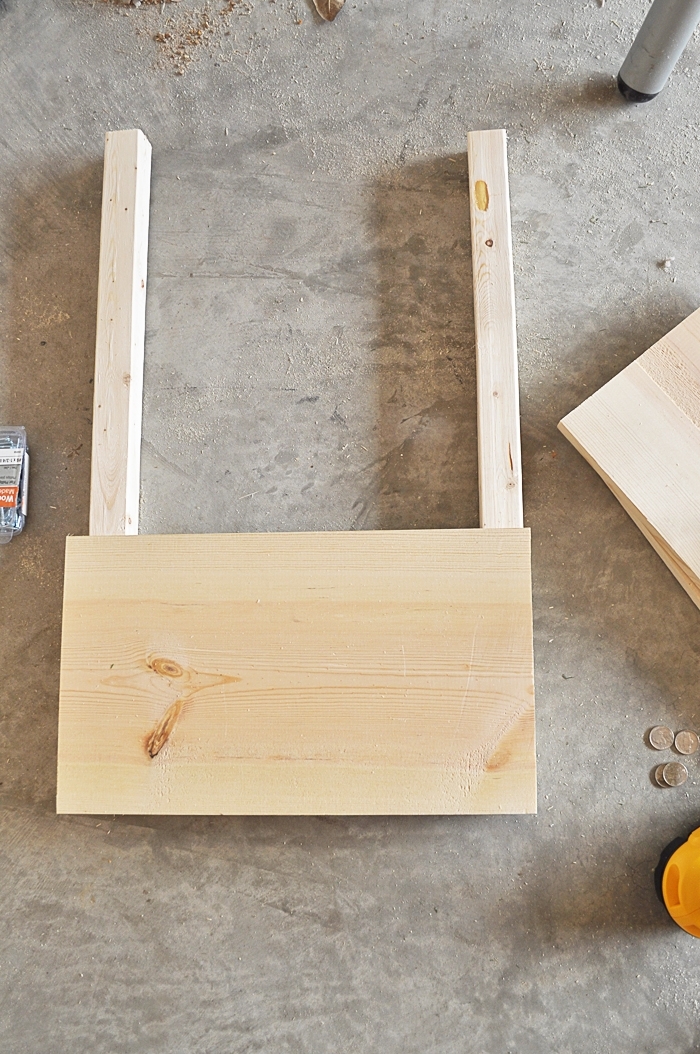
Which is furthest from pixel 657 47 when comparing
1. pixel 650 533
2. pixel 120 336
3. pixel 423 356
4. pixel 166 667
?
pixel 166 667

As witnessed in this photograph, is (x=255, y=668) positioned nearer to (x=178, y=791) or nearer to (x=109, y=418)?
(x=178, y=791)

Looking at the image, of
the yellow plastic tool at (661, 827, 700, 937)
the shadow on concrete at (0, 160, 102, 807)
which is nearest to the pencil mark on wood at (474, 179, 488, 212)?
the shadow on concrete at (0, 160, 102, 807)

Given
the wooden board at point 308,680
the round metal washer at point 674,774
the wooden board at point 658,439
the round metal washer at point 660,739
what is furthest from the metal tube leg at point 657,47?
the round metal washer at point 674,774

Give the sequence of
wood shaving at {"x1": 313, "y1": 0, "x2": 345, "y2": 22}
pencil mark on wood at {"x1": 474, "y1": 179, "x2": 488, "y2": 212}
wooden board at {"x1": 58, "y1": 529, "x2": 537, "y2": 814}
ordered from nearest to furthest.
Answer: wooden board at {"x1": 58, "y1": 529, "x2": 537, "y2": 814} → pencil mark on wood at {"x1": 474, "y1": 179, "x2": 488, "y2": 212} → wood shaving at {"x1": 313, "y1": 0, "x2": 345, "y2": 22}

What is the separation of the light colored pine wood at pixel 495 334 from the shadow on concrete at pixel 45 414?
1195 mm

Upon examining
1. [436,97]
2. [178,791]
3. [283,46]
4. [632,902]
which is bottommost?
[632,902]

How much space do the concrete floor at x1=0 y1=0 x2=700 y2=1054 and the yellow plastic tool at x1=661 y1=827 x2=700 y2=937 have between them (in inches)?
3.2

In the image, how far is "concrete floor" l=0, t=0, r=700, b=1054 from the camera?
202 centimetres

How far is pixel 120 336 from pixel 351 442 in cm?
75

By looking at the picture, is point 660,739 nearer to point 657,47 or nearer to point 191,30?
point 657,47

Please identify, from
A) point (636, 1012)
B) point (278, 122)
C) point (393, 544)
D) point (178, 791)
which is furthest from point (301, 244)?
point (636, 1012)

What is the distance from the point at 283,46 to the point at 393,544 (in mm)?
1668

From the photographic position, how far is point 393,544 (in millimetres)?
1928

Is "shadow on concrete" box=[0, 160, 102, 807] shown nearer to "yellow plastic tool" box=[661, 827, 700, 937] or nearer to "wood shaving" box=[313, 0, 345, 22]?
"wood shaving" box=[313, 0, 345, 22]
